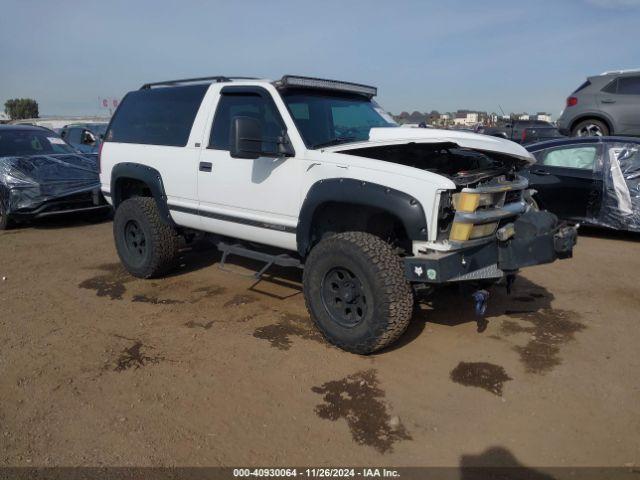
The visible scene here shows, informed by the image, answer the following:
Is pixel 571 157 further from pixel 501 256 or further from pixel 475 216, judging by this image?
pixel 475 216

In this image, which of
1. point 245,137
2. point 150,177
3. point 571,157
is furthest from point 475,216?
point 571,157

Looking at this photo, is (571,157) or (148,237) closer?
(148,237)

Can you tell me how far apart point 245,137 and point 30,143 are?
A: 7006mm

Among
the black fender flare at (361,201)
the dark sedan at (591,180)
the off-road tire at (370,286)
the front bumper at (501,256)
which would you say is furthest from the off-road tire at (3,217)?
the dark sedan at (591,180)

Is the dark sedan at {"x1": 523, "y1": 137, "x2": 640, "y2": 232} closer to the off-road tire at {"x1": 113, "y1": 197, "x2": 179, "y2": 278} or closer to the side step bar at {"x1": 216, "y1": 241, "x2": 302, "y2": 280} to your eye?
the side step bar at {"x1": 216, "y1": 241, "x2": 302, "y2": 280}

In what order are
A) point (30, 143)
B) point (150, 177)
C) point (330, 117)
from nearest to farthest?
1. point (330, 117)
2. point (150, 177)
3. point (30, 143)

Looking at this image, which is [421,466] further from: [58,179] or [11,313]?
[58,179]

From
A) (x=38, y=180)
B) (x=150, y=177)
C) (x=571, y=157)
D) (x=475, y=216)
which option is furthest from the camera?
(x=38, y=180)

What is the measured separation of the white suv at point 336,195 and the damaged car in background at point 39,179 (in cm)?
332

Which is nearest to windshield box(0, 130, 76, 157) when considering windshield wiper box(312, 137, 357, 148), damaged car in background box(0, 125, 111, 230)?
damaged car in background box(0, 125, 111, 230)

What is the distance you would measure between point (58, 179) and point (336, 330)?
6.59 meters

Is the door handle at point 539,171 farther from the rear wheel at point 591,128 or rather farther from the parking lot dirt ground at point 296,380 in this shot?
the rear wheel at point 591,128

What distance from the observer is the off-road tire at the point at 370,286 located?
3.67 metres

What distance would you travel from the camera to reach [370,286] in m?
3.72
